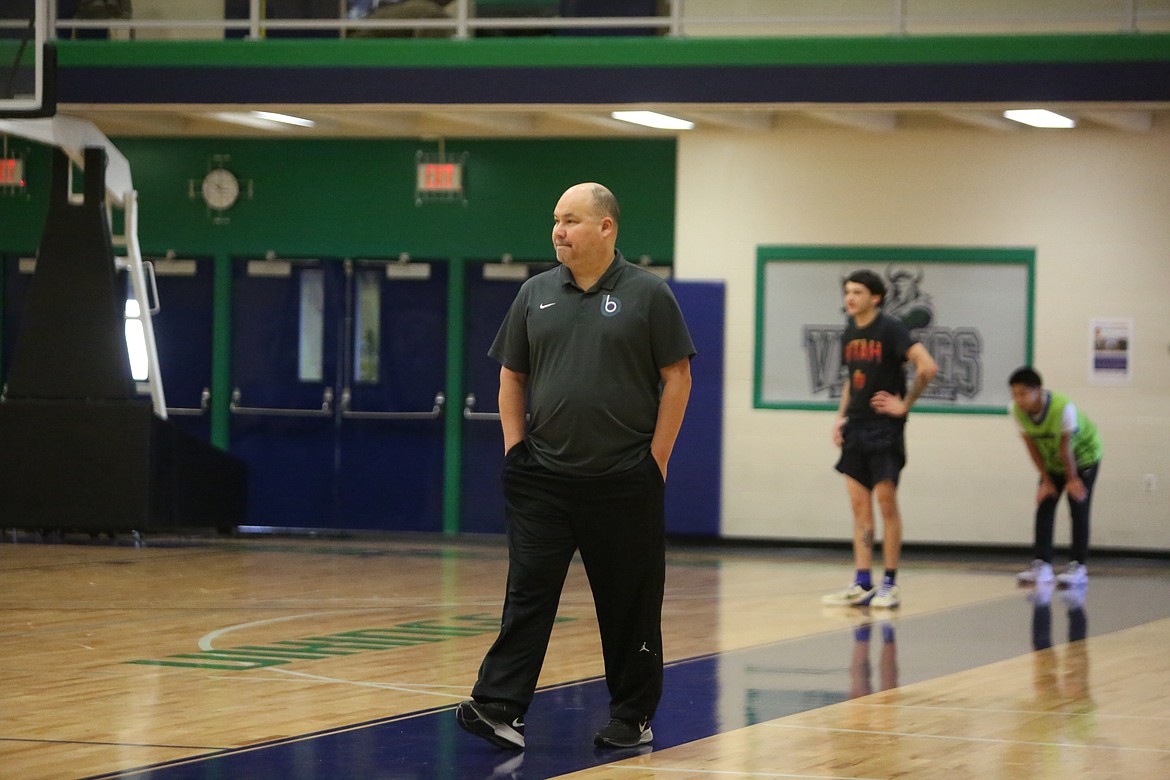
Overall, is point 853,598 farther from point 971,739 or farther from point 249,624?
point 971,739

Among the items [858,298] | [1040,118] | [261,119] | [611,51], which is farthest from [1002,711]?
[261,119]

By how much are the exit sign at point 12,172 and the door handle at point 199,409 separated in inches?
98.2

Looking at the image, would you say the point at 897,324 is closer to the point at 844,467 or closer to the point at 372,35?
the point at 844,467

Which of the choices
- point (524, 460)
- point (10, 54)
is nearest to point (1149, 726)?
point (524, 460)

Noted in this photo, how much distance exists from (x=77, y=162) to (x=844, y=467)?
6376mm

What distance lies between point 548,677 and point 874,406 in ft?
11.1

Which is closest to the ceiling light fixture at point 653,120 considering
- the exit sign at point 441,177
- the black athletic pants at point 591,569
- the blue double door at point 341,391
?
the exit sign at point 441,177

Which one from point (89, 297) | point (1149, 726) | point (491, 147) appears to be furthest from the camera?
point (491, 147)

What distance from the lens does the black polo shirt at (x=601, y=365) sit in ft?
16.8

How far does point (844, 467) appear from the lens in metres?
9.58

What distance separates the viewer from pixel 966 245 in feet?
45.3

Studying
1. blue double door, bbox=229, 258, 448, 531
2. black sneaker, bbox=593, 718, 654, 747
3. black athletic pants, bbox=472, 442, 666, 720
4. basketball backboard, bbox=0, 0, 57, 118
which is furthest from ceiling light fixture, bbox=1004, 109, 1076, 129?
black sneaker, bbox=593, 718, 654, 747

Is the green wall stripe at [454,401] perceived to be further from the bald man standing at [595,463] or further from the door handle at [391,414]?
the bald man standing at [595,463]

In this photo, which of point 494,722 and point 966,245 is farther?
point 966,245
